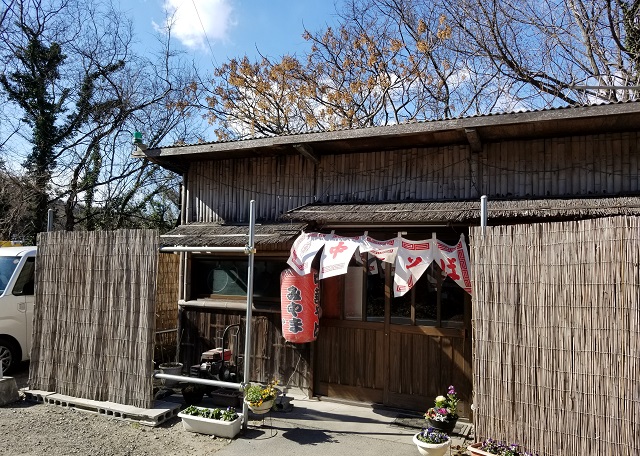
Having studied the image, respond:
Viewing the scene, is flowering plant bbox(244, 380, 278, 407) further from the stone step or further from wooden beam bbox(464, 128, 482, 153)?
wooden beam bbox(464, 128, 482, 153)

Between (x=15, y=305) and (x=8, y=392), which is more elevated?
(x=15, y=305)

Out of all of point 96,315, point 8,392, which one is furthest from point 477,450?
point 8,392

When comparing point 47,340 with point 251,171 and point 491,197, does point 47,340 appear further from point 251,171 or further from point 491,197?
point 491,197

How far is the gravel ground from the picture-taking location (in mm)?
5445

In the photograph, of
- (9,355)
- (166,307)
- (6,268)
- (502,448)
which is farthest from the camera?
(166,307)

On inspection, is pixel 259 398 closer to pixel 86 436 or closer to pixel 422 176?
pixel 86 436

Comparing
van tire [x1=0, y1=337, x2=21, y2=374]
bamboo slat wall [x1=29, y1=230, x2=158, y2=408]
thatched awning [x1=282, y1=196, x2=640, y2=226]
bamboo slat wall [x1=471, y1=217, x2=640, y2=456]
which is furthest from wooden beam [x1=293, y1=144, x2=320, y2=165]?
van tire [x1=0, y1=337, x2=21, y2=374]

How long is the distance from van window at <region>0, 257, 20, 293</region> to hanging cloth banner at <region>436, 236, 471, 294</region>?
28.3ft

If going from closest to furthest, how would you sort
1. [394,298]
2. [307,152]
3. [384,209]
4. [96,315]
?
[384,209] → [96,315] → [394,298] → [307,152]

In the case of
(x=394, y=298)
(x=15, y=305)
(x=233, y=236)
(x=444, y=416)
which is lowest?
(x=444, y=416)

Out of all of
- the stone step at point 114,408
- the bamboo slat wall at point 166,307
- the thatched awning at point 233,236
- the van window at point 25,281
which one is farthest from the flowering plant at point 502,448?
the van window at point 25,281

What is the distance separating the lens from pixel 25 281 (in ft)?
30.2

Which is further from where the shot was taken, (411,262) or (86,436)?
(411,262)

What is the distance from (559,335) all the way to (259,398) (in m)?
3.70
